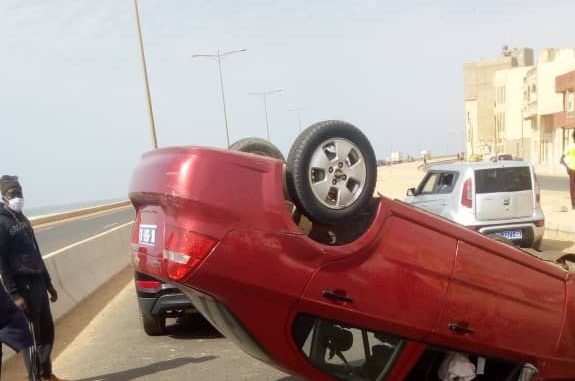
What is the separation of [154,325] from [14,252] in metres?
2.22

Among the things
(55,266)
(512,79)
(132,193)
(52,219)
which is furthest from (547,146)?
(132,193)

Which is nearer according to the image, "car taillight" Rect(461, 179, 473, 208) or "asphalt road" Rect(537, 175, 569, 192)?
"car taillight" Rect(461, 179, 473, 208)

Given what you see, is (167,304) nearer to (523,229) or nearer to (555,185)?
(523,229)

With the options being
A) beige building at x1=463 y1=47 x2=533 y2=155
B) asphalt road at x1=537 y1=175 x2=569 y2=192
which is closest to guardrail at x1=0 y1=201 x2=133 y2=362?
asphalt road at x1=537 y1=175 x2=569 y2=192

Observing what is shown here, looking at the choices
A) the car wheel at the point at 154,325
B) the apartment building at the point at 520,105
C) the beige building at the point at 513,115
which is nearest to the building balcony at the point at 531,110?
the apartment building at the point at 520,105

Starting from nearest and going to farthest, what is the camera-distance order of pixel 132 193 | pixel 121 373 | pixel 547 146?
1. pixel 132 193
2. pixel 121 373
3. pixel 547 146

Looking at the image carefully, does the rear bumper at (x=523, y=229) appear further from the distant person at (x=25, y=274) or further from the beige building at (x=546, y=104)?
the beige building at (x=546, y=104)

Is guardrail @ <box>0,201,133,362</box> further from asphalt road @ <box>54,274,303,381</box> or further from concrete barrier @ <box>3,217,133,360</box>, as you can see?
asphalt road @ <box>54,274,303,381</box>

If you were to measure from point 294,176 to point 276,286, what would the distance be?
550 mm

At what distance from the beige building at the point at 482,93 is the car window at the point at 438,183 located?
98.4 m

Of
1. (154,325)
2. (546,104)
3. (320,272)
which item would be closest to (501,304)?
(320,272)

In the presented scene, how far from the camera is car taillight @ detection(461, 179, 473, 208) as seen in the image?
9.89 m

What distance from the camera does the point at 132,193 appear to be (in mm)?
3338

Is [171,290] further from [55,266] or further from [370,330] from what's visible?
[370,330]
